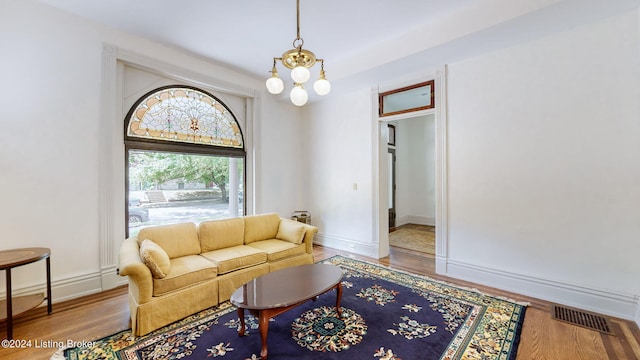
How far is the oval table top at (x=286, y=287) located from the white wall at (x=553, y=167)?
206 cm

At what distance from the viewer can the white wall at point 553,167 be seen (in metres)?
2.50

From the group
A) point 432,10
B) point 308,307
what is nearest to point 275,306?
point 308,307

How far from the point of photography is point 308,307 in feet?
8.68

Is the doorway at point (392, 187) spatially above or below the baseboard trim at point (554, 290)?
above

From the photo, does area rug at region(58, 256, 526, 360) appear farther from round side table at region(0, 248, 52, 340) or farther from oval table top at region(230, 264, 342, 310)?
round side table at region(0, 248, 52, 340)

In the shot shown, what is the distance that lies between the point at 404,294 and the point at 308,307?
1.11 m

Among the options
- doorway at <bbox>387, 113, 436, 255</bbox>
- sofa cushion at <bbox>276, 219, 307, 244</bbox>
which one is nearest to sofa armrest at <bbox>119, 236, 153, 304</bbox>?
sofa cushion at <bbox>276, 219, 307, 244</bbox>

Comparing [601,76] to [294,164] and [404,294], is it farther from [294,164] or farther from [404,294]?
[294,164]

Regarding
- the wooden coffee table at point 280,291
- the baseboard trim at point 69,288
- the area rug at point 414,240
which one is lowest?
the area rug at point 414,240

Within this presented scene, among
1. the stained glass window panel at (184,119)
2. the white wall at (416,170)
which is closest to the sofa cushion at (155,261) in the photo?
the stained glass window panel at (184,119)

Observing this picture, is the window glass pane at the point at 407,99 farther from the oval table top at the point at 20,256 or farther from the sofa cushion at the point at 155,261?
the oval table top at the point at 20,256

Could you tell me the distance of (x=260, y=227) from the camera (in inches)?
150

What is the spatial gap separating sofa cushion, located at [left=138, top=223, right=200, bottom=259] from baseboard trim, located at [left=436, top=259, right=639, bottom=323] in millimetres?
3336

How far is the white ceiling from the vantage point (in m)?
2.60
